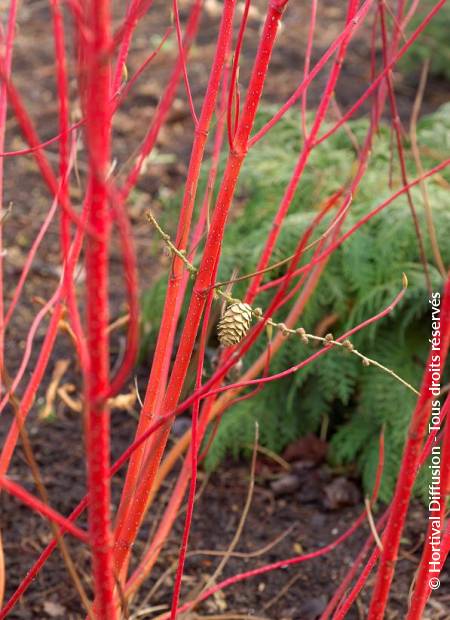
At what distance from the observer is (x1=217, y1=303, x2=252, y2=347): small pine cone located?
1.17 metres

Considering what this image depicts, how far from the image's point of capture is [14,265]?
3262mm

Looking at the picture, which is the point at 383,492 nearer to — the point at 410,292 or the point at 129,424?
the point at 410,292

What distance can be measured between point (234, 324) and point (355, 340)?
1.17 meters

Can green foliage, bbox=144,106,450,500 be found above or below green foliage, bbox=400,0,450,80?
below

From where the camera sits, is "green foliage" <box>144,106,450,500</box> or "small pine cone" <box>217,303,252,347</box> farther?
"green foliage" <box>144,106,450,500</box>

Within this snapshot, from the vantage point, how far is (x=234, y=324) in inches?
46.4

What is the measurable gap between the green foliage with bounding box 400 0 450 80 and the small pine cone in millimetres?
3669

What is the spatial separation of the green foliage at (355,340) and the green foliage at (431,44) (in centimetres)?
217

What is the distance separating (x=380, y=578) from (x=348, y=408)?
1447 millimetres

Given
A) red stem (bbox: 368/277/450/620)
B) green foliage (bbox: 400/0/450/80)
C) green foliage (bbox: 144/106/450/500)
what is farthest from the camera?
green foliage (bbox: 400/0/450/80)

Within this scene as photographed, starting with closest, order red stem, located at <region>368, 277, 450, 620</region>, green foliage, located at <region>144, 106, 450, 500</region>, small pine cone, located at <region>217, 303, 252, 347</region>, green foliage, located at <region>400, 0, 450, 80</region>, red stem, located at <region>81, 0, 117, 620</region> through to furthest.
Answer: red stem, located at <region>81, 0, 117, 620</region>
red stem, located at <region>368, 277, 450, 620</region>
small pine cone, located at <region>217, 303, 252, 347</region>
green foliage, located at <region>144, 106, 450, 500</region>
green foliage, located at <region>400, 0, 450, 80</region>

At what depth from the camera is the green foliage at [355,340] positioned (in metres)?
2.22

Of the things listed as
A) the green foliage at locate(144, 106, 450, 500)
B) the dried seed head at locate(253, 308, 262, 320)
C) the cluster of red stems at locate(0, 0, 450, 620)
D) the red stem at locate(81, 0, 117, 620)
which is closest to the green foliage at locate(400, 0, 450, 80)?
the green foliage at locate(144, 106, 450, 500)

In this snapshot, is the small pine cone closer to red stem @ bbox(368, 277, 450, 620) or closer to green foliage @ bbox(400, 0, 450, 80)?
red stem @ bbox(368, 277, 450, 620)
